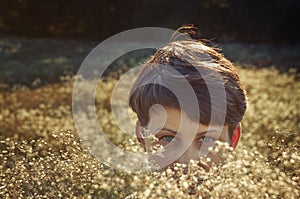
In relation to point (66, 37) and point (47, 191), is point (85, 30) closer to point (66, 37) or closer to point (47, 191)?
point (66, 37)

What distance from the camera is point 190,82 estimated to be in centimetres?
292

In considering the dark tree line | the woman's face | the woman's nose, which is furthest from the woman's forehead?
the dark tree line

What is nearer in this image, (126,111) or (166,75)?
(166,75)

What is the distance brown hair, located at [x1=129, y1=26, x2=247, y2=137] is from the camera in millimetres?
2898

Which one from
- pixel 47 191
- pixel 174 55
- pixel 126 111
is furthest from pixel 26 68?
pixel 47 191

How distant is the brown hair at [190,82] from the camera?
2.90 metres

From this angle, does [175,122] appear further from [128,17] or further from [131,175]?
[128,17]

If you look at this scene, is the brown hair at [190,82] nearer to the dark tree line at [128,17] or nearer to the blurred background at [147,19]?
the blurred background at [147,19]

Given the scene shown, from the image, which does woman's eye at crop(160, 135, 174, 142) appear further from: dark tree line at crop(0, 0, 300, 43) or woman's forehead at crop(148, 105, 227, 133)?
dark tree line at crop(0, 0, 300, 43)

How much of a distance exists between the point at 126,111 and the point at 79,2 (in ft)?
44.5

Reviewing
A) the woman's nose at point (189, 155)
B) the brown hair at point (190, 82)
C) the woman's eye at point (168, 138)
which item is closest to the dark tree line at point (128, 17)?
the brown hair at point (190, 82)

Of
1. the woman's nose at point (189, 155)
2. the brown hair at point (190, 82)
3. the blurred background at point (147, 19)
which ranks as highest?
the brown hair at point (190, 82)

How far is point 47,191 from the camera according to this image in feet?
6.27

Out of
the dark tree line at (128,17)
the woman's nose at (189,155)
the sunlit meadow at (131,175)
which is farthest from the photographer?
the dark tree line at (128,17)
